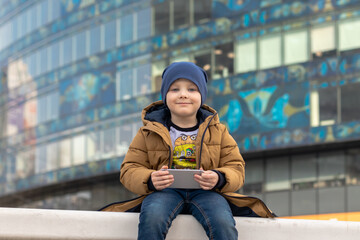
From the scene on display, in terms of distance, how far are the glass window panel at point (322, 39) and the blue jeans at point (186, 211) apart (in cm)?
2330

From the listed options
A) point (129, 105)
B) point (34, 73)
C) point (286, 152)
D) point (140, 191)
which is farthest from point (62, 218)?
point (34, 73)

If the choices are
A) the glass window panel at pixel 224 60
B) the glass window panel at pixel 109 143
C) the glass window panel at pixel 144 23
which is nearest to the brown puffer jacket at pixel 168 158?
the glass window panel at pixel 224 60

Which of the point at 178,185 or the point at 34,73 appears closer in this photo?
the point at 178,185

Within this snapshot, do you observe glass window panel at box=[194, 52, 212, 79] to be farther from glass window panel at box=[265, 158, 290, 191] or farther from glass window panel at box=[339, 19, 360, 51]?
glass window panel at box=[339, 19, 360, 51]

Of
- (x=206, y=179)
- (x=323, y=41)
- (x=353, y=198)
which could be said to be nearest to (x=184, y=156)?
(x=206, y=179)

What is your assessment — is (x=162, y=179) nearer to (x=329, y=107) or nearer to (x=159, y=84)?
(x=329, y=107)

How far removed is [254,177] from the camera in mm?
27578

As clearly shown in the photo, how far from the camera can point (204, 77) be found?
4.00 metres

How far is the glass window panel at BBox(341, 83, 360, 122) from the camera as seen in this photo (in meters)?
25.1

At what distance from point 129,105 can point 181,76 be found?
27.1m

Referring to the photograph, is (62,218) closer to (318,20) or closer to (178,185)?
(178,185)

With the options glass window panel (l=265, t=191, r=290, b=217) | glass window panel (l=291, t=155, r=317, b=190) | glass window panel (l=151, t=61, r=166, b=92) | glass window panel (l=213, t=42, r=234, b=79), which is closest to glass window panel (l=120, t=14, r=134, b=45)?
glass window panel (l=151, t=61, r=166, b=92)

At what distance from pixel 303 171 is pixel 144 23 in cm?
1056

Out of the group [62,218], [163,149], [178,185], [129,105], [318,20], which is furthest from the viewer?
[129,105]
